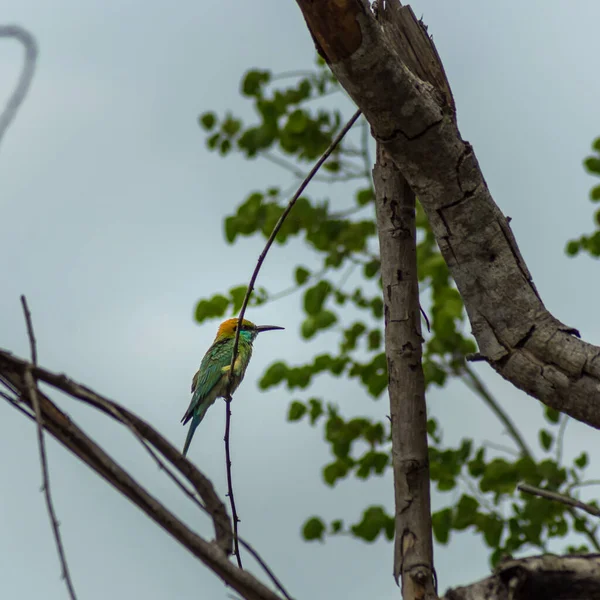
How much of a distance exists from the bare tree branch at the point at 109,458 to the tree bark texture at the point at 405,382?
1.09 metres

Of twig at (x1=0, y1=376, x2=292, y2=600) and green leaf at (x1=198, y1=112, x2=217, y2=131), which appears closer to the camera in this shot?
twig at (x1=0, y1=376, x2=292, y2=600)

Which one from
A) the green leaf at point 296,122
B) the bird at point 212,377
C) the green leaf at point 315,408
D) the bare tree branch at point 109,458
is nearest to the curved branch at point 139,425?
the bare tree branch at point 109,458

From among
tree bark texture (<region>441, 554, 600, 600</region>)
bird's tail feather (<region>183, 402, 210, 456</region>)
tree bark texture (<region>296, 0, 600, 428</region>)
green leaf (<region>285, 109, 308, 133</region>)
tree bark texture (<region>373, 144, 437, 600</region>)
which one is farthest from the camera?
green leaf (<region>285, 109, 308, 133</region>)

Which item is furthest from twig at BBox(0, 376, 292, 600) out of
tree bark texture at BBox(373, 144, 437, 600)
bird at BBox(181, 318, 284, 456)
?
bird at BBox(181, 318, 284, 456)

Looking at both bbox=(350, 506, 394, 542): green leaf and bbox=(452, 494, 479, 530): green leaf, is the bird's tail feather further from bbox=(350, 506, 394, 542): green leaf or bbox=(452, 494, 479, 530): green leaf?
bbox=(452, 494, 479, 530): green leaf

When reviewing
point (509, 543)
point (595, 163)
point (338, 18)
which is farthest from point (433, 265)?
point (338, 18)

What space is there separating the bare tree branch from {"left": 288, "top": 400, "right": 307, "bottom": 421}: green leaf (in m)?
4.74

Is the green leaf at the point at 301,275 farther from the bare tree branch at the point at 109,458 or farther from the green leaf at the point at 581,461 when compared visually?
the bare tree branch at the point at 109,458

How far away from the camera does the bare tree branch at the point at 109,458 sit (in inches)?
53.6

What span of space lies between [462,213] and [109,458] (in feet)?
4.84

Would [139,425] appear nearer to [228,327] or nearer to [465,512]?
[465,512]

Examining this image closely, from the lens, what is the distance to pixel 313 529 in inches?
236

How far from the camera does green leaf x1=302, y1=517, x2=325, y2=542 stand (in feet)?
19.5

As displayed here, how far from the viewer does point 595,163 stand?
5.91 metres
